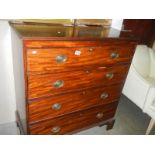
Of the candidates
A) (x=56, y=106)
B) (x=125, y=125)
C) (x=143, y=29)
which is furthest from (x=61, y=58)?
(x=143, y=29)

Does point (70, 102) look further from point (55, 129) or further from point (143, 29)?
point (143, 29)

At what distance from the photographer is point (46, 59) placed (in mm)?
1013

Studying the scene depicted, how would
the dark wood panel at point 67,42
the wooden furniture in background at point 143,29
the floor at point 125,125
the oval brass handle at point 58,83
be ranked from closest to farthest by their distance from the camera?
A: the dark wood panel at point 67,42 → the oval brass handle at point 58,83 → the floor at point 125,125 → the wooden furniture in background at point 143,29

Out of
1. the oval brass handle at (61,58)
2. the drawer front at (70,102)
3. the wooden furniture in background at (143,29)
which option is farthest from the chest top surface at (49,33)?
the wooden furniture in background at (143,29)

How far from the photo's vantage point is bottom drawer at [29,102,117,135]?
1296 millimetres

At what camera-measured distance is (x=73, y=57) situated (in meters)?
1.10

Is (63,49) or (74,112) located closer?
(63,49)

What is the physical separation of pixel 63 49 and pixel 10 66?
2.19ft

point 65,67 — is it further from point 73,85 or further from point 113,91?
point 113,91

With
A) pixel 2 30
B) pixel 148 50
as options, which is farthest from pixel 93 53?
pixel 148 50

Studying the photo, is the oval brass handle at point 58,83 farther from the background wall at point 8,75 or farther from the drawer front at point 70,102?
the background wall at point 8,75

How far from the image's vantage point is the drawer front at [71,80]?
108cm

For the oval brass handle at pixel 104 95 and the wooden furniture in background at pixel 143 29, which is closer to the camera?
the oval brass handle at pixel 104 95

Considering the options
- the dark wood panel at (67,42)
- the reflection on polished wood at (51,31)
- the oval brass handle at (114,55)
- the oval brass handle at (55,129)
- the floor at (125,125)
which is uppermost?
the reflection on polished wood at (51,31)
